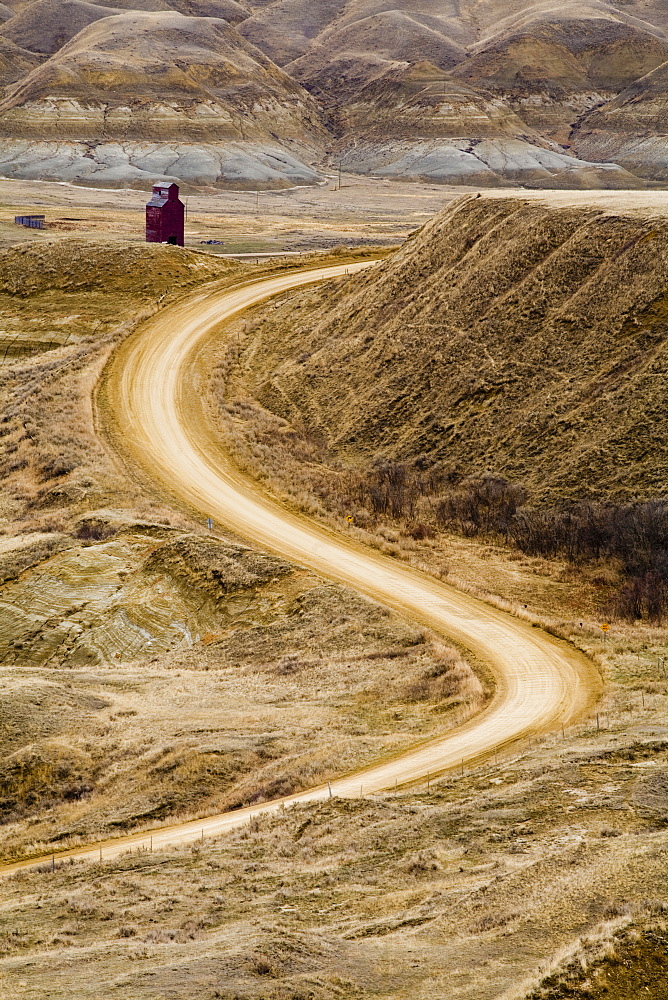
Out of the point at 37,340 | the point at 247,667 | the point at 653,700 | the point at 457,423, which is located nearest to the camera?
the point at 653,700

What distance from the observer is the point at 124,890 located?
46.8 ft

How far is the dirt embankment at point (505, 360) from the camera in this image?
112 feet

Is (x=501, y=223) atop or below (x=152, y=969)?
atop

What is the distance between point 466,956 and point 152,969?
10.7 ft

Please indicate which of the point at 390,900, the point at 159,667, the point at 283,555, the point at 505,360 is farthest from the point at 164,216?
the point at 390,900

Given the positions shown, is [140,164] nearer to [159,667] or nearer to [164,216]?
[164,216]

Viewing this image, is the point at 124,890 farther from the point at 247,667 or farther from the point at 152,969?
the point at 247,667

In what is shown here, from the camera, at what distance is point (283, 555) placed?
31297 mm

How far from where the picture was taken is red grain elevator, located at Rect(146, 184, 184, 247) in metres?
65.2

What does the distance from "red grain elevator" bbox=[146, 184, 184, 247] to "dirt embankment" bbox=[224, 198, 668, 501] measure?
20.2 meters

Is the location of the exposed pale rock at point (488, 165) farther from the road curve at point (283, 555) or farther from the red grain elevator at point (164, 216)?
the road curve at point (283, 555)

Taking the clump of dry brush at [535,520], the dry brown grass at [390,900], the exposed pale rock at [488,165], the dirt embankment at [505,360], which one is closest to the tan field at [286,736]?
the dry brown grass at [390,900]

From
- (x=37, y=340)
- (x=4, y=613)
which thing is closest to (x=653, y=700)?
(x=4, y=613)

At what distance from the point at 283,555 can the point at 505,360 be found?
41.8ft
